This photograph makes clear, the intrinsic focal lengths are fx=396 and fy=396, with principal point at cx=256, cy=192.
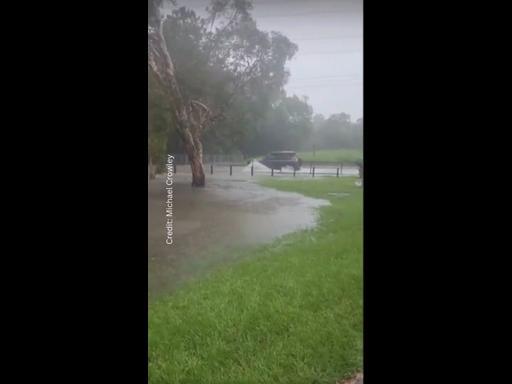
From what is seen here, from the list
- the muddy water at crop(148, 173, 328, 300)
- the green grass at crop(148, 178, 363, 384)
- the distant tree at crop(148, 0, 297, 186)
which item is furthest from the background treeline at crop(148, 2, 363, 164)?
the green grass at crop(148, 178, 363, 384)

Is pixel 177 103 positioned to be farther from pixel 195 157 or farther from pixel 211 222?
pixel 211 222

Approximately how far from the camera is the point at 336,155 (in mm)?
1688

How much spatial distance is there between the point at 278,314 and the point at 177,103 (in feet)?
3.29

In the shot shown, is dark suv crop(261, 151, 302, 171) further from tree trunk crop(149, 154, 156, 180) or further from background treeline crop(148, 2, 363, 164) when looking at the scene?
tree trunk crop(149, 154, 156, 180)

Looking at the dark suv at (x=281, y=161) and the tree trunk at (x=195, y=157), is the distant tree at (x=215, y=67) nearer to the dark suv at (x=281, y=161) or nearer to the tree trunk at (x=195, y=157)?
the tree trunk at (x=195, y=157)

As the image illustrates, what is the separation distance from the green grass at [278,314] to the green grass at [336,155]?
3.4 inches

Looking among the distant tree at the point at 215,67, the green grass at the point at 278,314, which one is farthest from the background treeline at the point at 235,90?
the green grass at the point at 278,314

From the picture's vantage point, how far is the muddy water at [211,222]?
1.71 m

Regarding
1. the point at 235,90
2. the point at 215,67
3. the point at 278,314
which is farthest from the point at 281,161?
the point at 278,314
